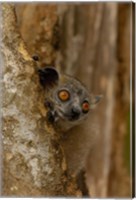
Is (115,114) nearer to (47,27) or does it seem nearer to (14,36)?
(47,27)

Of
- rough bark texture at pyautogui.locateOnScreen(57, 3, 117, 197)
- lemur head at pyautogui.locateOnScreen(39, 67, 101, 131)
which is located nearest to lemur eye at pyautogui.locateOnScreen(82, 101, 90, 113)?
lemur head at pyautogui.locateOnScreen(39, 67, 101, 131)

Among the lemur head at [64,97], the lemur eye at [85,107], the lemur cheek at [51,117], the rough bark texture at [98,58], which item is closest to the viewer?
the lemur cheek at [51,117]

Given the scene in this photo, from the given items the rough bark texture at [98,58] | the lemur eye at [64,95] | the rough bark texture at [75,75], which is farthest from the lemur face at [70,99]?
the rough bark texture at [98,58]

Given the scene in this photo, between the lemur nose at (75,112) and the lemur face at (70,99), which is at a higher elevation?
the lemur face at (70,99)

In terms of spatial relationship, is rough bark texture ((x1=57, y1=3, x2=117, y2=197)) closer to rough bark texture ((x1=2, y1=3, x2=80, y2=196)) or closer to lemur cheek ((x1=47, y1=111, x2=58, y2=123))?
lemur cheek ((x1=47, y1=111, x2=58, y2=123))

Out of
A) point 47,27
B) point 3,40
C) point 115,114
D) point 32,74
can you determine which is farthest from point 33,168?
point 115,114

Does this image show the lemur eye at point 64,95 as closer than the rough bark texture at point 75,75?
No

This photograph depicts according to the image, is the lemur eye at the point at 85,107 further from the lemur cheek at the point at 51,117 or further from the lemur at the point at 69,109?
the lemur cheek at the point at 51,117

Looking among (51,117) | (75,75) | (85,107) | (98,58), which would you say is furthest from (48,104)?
(98,58)
